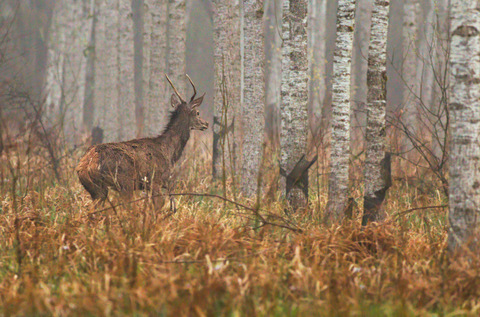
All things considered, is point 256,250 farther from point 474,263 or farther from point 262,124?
point 262,124

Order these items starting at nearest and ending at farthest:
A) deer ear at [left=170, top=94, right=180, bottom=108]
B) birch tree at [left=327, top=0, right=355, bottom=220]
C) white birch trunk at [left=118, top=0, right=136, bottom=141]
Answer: birch tree at [left=327, top=0, right=355, bottom=220]
deer ear at [left=170, top=94, right=180, bottom=108]
white birch trunk at [left=118, top=0, right=136, bottom=141]

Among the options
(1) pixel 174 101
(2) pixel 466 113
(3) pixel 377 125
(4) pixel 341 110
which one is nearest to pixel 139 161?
(1) pixel 174 101

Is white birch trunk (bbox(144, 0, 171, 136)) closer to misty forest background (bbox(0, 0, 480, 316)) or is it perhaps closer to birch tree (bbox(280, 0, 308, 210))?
misty forest background (bbox(0, 0, 480, 316))

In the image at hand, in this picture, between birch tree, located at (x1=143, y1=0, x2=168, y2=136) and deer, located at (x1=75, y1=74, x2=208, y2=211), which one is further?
birch tree, located at (x1=143, y1=0, x2=168, y2=136)


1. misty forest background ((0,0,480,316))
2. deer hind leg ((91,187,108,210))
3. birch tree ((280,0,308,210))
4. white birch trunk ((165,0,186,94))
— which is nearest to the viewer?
misty forest background ((0,0,480,316))

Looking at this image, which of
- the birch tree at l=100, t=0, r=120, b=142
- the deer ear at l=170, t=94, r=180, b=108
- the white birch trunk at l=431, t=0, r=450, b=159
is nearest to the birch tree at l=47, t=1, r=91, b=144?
the birch tree at l=100, t=0, r=120, b=142

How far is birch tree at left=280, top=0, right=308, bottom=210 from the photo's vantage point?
8125mm

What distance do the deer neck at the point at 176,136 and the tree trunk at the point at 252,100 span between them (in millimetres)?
1126

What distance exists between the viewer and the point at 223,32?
10.4 metres

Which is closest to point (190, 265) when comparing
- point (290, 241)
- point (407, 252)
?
A: point (290, 241)

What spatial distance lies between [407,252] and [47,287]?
341 centimetres

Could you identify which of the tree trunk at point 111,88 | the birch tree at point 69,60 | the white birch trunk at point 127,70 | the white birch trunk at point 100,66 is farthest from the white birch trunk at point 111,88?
the birch tree at point 69,60

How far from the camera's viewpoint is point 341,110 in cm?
717

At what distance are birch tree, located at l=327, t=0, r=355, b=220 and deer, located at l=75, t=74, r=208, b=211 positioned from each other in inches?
74.7
